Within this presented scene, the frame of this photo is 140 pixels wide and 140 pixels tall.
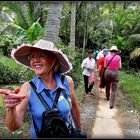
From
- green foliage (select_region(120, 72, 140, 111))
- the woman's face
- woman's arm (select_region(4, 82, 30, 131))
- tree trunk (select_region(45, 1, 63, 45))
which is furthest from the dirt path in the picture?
woman's arm (select_region(4, 82, 30, 131))

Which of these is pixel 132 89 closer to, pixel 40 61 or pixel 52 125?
pixel 40 61

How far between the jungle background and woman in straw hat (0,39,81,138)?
3.11 meters

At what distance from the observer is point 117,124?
7.45 metres

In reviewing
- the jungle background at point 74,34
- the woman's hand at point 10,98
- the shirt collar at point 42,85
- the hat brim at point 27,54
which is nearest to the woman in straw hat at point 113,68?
the jungle background at point 74,34

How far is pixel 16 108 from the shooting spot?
1.96 metres

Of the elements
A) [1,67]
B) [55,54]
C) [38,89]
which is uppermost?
[55,54]

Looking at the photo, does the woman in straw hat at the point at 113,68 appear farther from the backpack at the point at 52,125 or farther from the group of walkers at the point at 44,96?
the backpack at the point at 52,125

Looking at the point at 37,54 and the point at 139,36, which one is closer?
the point at 37,54

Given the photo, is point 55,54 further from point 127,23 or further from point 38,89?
point 127,23

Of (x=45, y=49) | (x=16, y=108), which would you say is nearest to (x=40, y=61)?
(x=45, y=49)

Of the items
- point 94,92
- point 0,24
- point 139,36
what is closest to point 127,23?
point 139,36

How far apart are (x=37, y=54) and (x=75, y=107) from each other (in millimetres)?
438

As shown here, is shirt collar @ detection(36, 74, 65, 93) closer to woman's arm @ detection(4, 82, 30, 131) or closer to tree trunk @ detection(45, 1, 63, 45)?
woman's arm @ detection(4, 82, 30, 131)

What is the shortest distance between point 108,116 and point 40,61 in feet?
20.7
